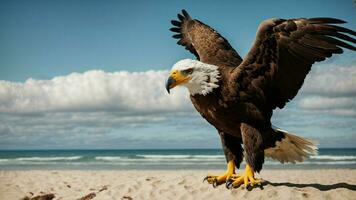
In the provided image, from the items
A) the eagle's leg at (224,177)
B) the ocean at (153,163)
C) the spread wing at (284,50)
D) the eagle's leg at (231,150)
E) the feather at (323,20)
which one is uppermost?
the feather at (323,20)

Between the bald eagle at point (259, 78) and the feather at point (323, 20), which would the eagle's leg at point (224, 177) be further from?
the feather at point (323, 20)

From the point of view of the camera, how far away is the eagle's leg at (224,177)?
19.9 feet

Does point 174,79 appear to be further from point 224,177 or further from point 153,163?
point 153,163

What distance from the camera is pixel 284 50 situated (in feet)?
17.6

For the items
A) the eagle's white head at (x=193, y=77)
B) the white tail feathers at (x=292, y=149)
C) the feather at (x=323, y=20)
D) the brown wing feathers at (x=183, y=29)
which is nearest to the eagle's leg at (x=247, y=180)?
the white tail feathers at (x=292, y=149)

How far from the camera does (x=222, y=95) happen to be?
525 cm

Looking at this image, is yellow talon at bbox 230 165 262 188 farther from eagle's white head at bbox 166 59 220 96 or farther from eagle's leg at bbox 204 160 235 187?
eagle's white head at bbox 166 59 220 96

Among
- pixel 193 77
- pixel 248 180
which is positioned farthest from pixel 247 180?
pixel 193 77

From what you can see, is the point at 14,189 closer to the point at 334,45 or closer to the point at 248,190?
the point at 248,190

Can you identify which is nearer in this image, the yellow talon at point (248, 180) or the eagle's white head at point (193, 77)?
the eagle's white head at point (193, 77)

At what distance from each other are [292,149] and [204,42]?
2.18 metres

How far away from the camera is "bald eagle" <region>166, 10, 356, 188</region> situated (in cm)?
521

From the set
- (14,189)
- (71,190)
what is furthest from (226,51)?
(14,189)

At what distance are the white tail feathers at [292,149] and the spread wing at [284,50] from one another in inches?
34.4
